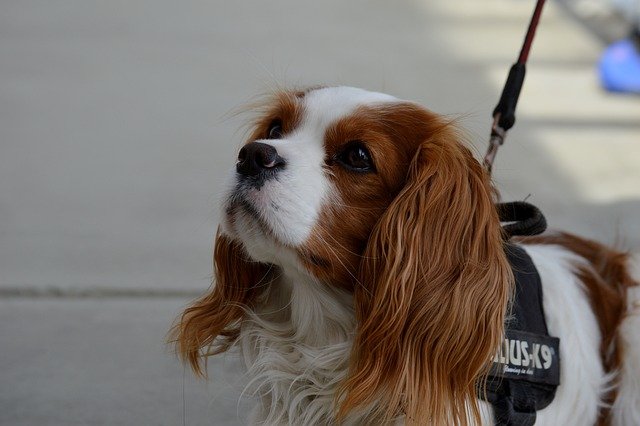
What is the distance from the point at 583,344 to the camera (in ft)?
8.94

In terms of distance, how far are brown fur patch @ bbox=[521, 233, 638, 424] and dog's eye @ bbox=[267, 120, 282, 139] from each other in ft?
3.25

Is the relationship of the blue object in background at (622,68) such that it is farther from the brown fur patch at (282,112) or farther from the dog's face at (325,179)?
the dog's face at (325,179)

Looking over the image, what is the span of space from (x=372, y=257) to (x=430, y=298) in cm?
17

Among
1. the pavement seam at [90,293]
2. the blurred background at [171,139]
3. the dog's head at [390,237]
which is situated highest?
the dog's head at [390,237]

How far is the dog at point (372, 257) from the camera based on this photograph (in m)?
2.30

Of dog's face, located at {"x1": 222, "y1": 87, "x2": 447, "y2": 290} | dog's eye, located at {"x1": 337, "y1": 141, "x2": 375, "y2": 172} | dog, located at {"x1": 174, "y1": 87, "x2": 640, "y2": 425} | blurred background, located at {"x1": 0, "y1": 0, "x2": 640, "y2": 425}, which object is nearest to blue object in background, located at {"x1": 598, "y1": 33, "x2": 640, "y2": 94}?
blurred background, located at {"x1": 0, "y1": 0, "x2": 640, "y2": 425}

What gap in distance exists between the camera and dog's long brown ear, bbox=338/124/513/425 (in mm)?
2312

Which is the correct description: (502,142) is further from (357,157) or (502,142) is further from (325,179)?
(325,179)

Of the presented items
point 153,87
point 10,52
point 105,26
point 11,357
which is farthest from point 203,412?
point 105,26

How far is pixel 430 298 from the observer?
7.63 ft

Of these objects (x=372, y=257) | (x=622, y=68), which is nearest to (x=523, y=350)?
(x=372, y=257)

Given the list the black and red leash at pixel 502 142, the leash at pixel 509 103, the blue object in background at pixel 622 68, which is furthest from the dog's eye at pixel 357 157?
the blue object in background at pixel 622 68

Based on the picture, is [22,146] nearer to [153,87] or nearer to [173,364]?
[153,87]

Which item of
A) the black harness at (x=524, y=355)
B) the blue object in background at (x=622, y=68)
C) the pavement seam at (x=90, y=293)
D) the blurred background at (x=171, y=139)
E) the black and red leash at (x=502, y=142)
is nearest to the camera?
the black harness at (x=524, y=355)
